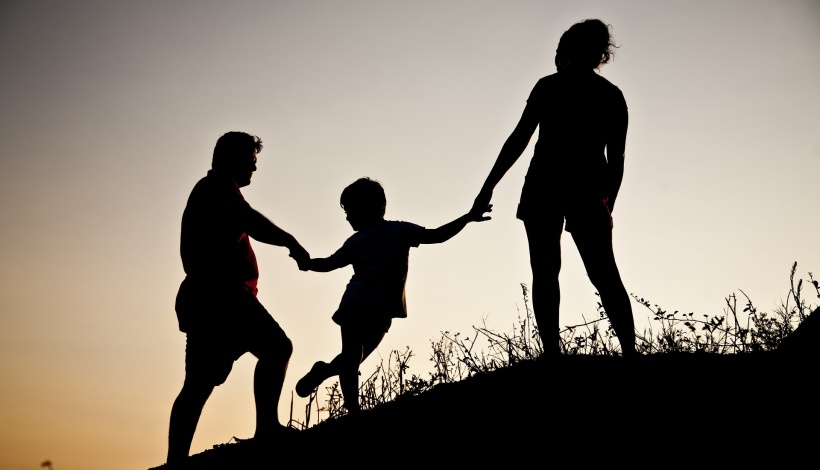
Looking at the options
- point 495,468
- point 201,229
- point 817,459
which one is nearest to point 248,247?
point 201,229

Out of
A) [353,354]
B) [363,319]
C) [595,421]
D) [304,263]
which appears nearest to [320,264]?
[304,263]

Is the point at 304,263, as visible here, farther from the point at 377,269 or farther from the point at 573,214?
the point at 573,214

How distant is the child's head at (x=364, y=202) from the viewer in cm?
492

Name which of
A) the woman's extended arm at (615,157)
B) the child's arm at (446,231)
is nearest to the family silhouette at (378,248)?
the woman's extended arm at (615,157)

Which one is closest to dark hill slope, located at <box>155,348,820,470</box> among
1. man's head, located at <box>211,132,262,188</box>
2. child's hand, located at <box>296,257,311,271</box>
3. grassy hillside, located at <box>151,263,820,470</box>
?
grassy hillside, located at <box>151,263,820,470</box>

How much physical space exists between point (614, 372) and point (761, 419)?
2.74ft

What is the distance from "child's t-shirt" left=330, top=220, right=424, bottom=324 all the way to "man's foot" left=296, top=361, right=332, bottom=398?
12.9 inches

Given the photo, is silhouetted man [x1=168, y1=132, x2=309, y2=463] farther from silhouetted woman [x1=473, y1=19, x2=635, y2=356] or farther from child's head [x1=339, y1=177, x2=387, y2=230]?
silhouetted woman [x1=473, y1=19, x2=635, y2=356]

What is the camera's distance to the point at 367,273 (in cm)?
470

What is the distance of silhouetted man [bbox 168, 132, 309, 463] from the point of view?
4176mm

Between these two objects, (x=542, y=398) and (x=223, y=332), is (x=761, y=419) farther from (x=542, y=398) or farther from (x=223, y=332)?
(x=223, y=332)

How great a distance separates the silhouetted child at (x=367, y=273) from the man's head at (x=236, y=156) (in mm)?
720

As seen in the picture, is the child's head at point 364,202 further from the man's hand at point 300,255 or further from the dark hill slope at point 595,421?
the dark hill slope at point 595,421

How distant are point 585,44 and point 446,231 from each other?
1.57 m
